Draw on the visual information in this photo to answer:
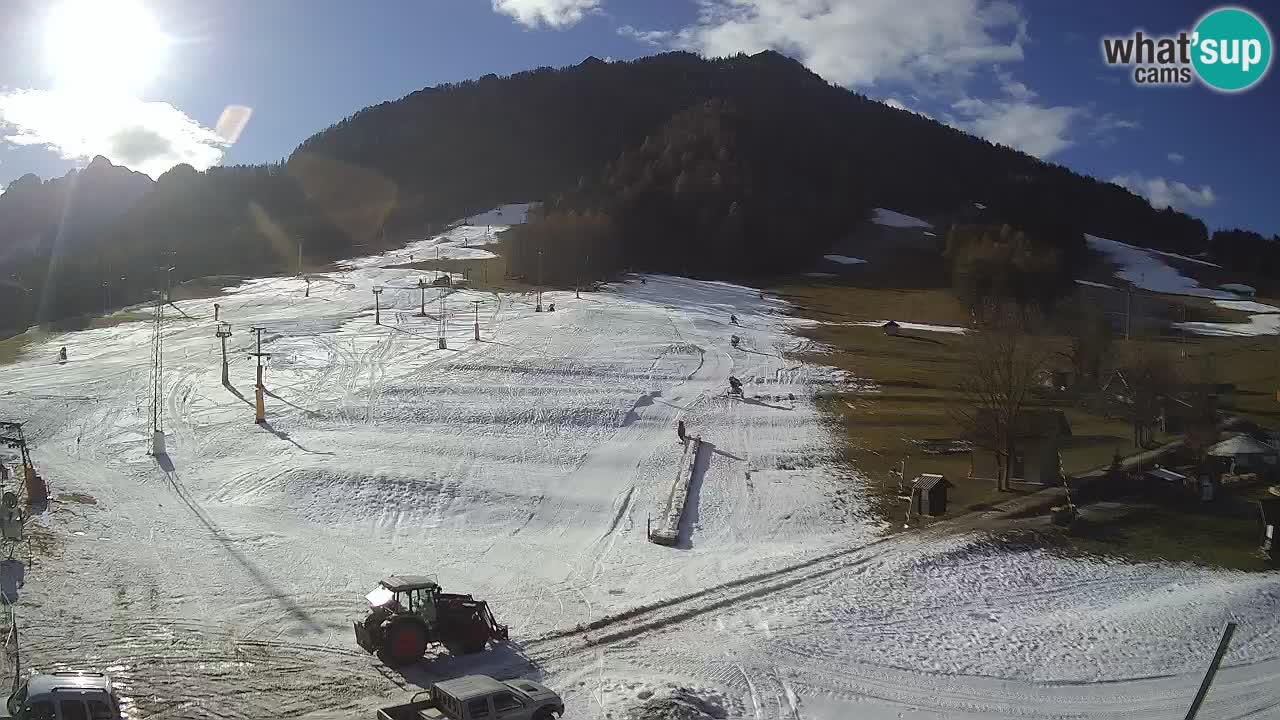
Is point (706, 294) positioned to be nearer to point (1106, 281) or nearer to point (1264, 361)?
point (1264, 361)

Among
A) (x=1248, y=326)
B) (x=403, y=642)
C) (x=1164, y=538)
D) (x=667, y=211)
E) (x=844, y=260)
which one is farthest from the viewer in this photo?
(x=844, y=260)

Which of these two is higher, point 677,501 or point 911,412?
point 911,412

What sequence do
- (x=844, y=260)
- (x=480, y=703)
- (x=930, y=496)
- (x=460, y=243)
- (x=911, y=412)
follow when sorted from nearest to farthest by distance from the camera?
(x=480, y=703), (x=930, y=496), (x=911, y=412), (x=460, y=243), (x=844, y=260)

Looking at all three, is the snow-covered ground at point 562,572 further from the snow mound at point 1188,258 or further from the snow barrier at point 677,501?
the snow mound at point 1188,258

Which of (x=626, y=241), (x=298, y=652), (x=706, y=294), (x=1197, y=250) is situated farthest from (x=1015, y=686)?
(x=1197, y=250)

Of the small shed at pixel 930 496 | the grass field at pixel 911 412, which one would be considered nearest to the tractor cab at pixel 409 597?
the grass field at pixel 911 412

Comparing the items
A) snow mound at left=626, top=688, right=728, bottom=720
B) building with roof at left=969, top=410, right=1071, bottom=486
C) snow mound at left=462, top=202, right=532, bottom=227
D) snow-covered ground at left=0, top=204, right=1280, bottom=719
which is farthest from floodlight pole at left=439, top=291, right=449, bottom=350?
snow mound at left=462, top=202, right=532, bottom=227

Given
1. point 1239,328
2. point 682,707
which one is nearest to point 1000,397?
→ point 682,707

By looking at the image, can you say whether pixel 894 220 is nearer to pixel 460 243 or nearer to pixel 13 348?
pixel 460 243
